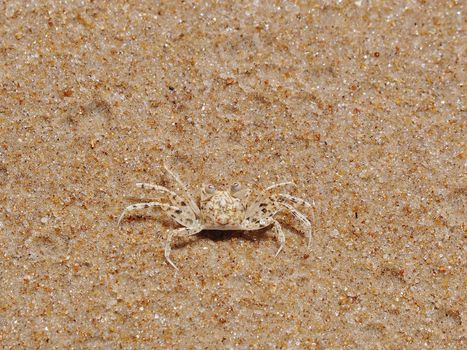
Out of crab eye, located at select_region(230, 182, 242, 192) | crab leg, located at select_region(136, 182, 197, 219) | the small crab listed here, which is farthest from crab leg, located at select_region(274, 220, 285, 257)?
crab leg, located at select_region(136, 182, 197, 219)

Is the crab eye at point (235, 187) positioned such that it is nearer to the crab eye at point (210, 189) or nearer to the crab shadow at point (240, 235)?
the crab eye at point (210, 189)

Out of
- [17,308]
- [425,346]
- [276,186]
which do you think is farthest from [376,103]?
[17,308]

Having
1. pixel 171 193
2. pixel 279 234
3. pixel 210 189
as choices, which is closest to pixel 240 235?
pixel 279 234

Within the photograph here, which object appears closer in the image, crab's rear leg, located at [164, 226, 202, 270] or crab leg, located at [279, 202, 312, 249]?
crab's rear leg, located at [164, 226, 202, 270]

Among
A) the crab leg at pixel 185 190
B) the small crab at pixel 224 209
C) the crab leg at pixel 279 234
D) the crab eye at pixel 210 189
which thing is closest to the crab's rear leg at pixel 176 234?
the small crab at pixel 224 209

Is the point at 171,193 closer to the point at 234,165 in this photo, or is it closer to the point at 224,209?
the point at 224,209

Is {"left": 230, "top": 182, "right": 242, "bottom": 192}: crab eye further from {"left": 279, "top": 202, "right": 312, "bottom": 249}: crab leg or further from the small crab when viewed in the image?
{"left": 279, "top": 202, "right": 312, "bottom": 249}: crab leg
